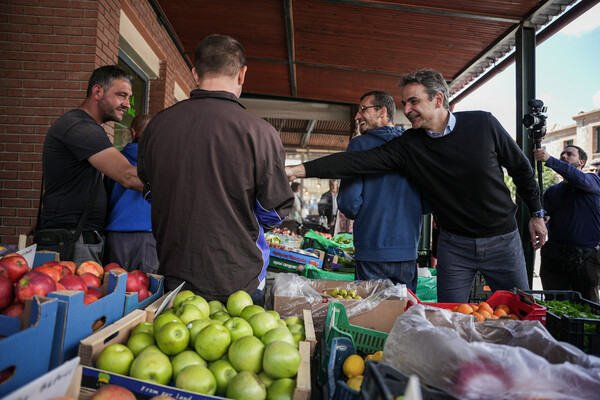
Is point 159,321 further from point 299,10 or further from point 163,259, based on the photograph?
point 299,10

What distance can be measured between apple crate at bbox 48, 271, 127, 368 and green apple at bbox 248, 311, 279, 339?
531mm

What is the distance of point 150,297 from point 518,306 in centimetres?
206

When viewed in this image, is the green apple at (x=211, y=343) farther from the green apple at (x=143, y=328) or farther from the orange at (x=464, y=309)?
the orange at (x=464, y=309)

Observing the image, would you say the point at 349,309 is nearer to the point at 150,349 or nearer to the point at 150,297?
the point at 150,297

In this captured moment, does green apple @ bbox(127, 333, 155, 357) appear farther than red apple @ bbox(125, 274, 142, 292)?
No

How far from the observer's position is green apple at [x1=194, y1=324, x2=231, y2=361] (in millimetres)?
1333

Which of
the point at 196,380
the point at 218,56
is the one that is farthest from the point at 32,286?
the point at 218,56

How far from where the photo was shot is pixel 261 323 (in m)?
1.50

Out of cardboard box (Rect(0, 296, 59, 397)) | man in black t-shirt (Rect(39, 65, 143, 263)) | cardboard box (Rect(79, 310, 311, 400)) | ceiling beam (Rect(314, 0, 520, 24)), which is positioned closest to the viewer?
cardboard box (Rect(0, 296, 59, 397))

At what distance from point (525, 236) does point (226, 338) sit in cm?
401

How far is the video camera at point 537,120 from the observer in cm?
384

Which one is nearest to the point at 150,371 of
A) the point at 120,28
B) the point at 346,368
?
the point at 346,368

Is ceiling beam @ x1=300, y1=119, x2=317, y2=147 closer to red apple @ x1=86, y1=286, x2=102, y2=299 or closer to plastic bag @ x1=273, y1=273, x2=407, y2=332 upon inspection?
plastic bag @ x1=273, y1=273, x2=407, y2=332

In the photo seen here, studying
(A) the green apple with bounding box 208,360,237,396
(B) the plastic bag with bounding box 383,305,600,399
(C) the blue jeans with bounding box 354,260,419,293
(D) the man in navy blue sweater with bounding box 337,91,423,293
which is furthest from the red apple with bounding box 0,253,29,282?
(C) the blue jeans with bounding box 354,260,419,293
